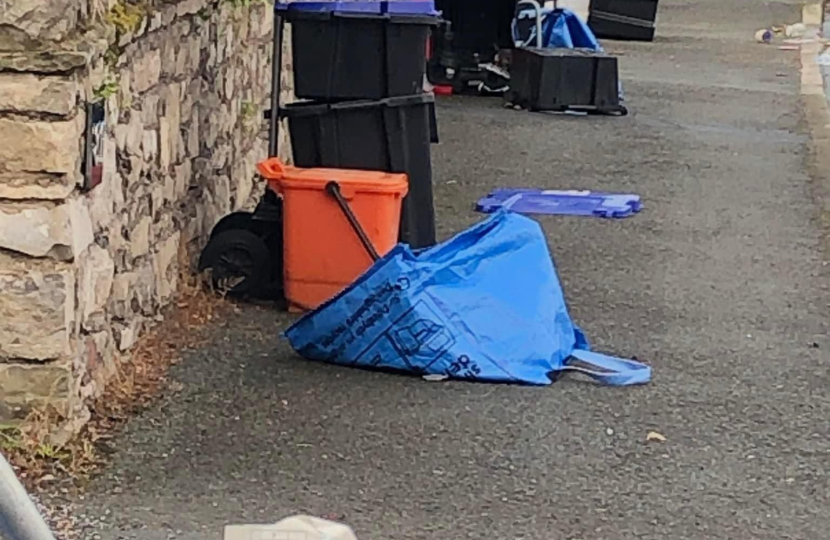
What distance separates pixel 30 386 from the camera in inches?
180

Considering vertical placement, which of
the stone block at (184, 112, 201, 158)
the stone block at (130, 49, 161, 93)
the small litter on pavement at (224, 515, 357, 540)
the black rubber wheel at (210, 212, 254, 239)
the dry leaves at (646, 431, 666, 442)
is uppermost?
the stone block at (130, 49, 161, 93)

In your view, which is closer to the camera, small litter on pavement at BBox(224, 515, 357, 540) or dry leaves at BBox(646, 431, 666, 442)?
small litter on pavement at BBox(224, 515, 357, 540)

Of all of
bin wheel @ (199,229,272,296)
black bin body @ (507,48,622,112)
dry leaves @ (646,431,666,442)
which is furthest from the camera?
black bin body @ (507,48,622,112)

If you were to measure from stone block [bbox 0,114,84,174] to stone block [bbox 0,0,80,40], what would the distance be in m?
0.25

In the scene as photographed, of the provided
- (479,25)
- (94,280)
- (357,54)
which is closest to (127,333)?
(94,280)

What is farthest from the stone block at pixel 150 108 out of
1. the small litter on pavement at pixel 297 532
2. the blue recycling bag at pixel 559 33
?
the blue recycling bag at pixel 559 33

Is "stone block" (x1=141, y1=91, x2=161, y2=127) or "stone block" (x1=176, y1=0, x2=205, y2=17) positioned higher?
"stone block" (x1=176, y1=0, x2=205, y2=17)

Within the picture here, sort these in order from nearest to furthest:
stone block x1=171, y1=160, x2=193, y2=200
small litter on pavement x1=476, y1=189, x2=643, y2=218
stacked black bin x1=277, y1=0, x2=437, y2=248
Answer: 1. stone block x1=171, y1=160, x2=193, y2=200
2. stacked black bin x1=277, y1=0, x2=437, y2=248
3. small litter on pavement x1=476, y1=189, x2=643, y2=218

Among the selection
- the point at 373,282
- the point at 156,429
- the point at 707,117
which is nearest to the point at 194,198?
the point at 373,282

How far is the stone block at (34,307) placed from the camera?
4.52 meters

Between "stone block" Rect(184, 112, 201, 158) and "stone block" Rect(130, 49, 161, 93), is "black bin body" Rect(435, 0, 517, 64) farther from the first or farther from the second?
"stone block" Rect(130, 49, 161, 93)

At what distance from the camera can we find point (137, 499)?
434 cm

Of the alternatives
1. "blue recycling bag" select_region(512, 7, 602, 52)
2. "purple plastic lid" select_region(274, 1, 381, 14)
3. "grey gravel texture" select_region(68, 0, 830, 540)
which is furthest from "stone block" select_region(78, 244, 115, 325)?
"blue recycling bag" select_region(512, 7, 602, 52)

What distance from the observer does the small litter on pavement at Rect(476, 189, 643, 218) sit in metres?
8.98
